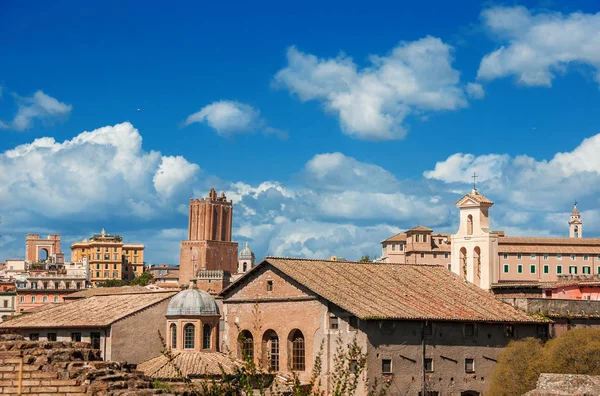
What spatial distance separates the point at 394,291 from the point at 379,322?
526 cm

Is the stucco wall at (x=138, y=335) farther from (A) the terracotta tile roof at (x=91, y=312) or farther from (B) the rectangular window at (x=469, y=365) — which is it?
(B) the rectangular window at (x=469, y=365)

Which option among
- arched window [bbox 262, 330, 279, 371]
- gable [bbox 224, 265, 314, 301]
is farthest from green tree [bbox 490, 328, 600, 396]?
arched window [bbox 262, 330, 279, 371]

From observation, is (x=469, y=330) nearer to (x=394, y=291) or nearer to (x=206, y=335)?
(x=394, y=291)

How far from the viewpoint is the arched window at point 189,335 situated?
56.8 metres

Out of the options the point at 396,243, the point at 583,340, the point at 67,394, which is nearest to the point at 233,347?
the point at 583,340

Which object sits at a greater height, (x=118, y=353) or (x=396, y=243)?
(x=396, y=243)

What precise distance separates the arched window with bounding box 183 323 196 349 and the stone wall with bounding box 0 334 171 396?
28.4 metres

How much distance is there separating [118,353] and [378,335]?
52.2ft

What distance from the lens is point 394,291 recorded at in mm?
59812

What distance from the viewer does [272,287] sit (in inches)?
2383

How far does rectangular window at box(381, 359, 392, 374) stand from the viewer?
179ft

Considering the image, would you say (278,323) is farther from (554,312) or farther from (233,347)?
(554,312)

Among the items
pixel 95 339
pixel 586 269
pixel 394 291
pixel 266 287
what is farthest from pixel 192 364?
pixel 586 269

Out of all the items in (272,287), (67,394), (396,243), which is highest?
(396,243)
